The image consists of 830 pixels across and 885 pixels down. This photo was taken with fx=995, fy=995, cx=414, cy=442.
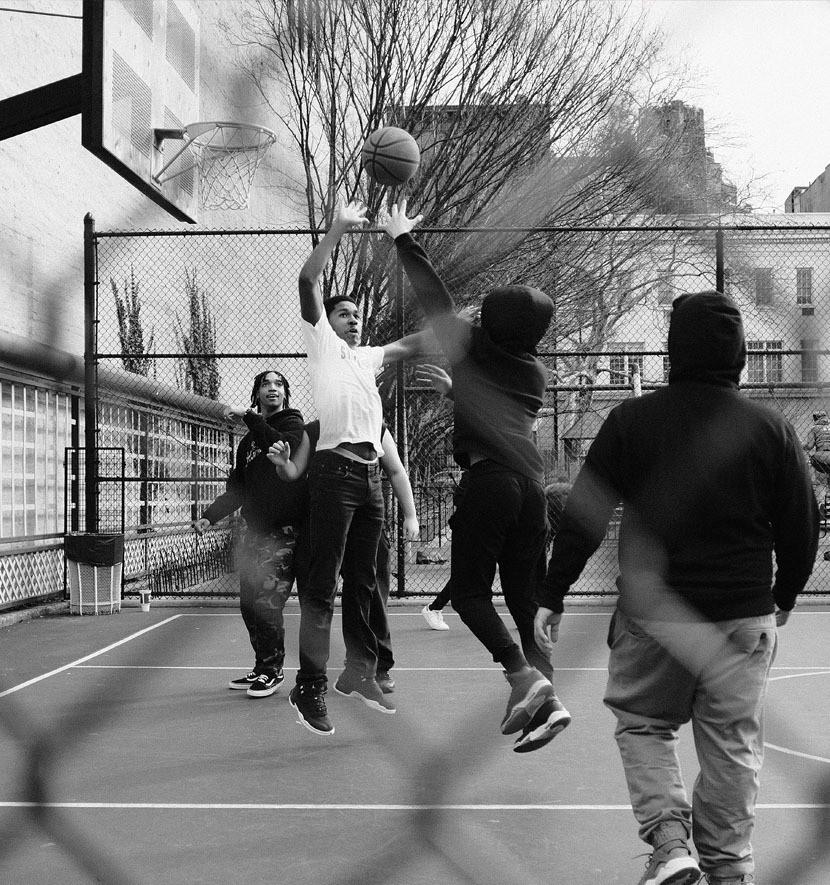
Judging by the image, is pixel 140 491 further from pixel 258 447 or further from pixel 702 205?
pixel 702 205

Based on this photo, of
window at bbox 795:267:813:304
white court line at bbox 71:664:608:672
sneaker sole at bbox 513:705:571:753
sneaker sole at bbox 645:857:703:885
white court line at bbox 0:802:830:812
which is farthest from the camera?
white court line at bbox 71:664:608:672

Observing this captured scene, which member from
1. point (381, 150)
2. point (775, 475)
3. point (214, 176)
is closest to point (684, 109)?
point (214, 176)

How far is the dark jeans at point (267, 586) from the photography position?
4255 millimetres

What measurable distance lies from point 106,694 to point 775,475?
3.20 meters

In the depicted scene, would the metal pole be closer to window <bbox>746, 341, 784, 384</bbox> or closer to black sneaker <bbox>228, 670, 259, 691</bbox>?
black sneaker <bbox>228, 670, 259, 691</bbox>

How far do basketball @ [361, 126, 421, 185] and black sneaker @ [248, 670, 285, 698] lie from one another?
83.8 inches

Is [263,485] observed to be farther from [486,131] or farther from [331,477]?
[486,131]

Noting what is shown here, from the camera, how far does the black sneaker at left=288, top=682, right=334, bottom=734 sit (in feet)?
11.1

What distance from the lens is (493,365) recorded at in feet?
9.09

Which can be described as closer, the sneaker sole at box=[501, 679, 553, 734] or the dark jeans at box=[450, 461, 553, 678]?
the sneaker sole at box=[501, 679, 553, 734]

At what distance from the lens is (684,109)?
954cm

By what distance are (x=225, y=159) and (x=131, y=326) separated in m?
3.23

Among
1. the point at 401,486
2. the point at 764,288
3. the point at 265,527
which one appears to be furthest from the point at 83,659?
the point at 764,288

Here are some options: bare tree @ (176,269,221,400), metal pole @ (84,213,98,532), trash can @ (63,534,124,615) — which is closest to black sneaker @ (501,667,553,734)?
trash can @ (63,534,124,615)
